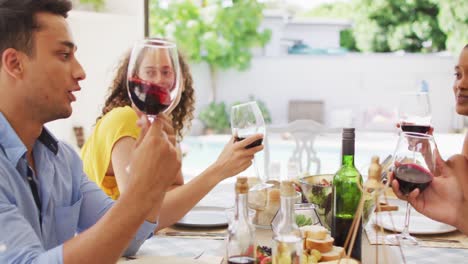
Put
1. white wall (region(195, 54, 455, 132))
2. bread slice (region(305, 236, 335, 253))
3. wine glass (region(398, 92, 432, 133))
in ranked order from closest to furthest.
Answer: bread slice (region(305, 236, 335, 253)) < wine glass (region(398, 92, 432, 133)) < white wall (region(195, 54, 455, 132))

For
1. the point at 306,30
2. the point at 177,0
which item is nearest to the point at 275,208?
the point at 177,0

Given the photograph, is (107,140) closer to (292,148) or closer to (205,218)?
(205,218)

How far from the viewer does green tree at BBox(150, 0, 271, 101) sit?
11.5 m

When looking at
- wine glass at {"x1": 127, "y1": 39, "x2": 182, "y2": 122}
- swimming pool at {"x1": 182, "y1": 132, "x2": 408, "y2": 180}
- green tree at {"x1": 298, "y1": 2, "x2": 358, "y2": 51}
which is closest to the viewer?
wine glass at {"x1": 127, "y1": 39, "x2": 182, "y2": 122}

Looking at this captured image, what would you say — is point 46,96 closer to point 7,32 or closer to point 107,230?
point 7,32

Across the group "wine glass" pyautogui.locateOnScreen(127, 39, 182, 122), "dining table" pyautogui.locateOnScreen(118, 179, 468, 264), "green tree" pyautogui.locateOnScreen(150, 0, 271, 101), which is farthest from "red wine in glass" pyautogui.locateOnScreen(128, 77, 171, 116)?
"green tree" pyautogui.locateOnScreen(150, 0, 271, 101)

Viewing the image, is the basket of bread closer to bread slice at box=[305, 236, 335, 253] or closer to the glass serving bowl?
bread slice at box=[305, 236, 335, 253]

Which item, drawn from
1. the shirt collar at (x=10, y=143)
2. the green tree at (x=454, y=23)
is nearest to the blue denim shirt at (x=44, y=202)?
the shirt collar at (x=10, y=143)

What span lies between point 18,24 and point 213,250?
70 centimetres

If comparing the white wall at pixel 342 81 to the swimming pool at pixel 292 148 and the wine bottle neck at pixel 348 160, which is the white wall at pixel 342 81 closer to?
the swimming pool at pixel 292 148

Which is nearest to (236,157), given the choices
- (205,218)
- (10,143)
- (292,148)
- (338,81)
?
(205,218)

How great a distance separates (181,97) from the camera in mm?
2133

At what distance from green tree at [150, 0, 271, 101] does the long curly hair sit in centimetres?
941

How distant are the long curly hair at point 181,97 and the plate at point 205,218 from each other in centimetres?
25
